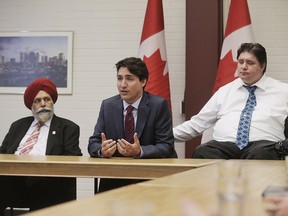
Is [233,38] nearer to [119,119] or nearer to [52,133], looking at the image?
[119,119]

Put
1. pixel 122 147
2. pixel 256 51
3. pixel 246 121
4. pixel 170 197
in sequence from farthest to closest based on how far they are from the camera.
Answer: pixel 256 51, pixel 246 121, pixel 122 147, pixel 170 197

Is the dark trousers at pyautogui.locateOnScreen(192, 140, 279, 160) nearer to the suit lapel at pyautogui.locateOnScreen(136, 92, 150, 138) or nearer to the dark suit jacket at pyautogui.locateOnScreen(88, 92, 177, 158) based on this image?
the dark suit jacket at pyautogui.locateOnScreen(88, 92, 177, 158)

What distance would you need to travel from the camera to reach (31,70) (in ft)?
19.4

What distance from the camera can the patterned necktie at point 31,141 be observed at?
12.4 ft

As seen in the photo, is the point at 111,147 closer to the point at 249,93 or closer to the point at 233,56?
the point at 249,93

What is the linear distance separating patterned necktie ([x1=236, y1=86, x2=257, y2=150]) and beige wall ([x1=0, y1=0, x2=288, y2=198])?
1664 millimetres

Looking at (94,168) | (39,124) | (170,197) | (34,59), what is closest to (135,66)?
(39,124)

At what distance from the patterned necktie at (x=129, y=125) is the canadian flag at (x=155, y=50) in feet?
5.47

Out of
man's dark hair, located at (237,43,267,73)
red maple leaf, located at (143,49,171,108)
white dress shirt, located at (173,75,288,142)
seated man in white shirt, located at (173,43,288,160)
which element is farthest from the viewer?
red maple leaf, located at (143,49,171,108)

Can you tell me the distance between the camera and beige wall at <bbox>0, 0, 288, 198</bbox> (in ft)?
18.6

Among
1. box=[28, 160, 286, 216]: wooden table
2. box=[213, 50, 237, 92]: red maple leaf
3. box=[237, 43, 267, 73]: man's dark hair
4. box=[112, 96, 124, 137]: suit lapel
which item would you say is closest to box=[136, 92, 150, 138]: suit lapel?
box=[112, 96, 124, 137]: suit lapel

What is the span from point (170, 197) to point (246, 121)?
A: 8.58 ft

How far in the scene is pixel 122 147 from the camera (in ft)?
10.5

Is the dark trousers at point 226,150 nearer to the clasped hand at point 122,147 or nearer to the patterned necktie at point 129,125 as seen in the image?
the patterned necktie at point 129,125
